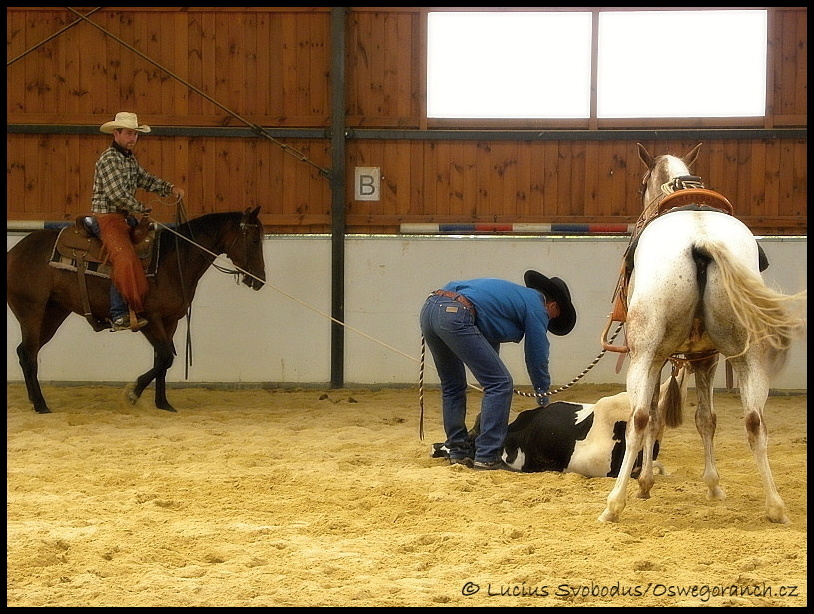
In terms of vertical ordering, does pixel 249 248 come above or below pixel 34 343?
above

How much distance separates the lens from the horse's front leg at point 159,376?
8070 mm

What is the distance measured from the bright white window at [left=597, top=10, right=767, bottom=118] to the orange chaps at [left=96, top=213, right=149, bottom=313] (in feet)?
16.7

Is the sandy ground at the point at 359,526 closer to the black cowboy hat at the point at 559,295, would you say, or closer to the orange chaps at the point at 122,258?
the black cowboy hat at the point at 559,295

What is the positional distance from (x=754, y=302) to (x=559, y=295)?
61.7 inches

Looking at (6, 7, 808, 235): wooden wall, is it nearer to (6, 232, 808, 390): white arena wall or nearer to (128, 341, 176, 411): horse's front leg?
(6, 232, 808, 390): white arena wall

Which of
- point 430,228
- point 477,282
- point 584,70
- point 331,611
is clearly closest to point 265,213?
point 430,228

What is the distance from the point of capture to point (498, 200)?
9.93 metres

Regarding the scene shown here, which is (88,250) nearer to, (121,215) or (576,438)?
(121,215)

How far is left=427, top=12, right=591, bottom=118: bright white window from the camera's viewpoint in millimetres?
9773

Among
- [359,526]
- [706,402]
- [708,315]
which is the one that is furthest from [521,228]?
[359,526]

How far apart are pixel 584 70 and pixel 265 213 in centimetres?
371

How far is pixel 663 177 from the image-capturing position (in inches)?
209

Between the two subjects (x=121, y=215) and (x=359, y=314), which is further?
(x=359, y=314)

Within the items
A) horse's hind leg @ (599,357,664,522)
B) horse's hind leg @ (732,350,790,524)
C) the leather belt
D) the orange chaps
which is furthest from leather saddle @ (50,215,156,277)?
horse's hind leg @ (732,350,790,524)
